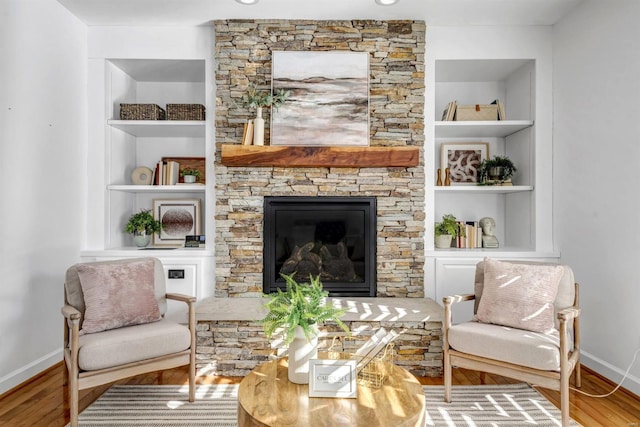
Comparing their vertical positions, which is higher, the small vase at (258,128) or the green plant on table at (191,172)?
the small vase at (258,128)

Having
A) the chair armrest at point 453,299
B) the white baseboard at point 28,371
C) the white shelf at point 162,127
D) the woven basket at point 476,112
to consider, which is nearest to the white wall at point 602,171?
the woven basket at point 476,112

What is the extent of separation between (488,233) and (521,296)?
146 centimetres

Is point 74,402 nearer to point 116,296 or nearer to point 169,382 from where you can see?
point 116,296

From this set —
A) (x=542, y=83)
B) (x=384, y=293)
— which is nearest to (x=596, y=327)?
(x=384, y=293)

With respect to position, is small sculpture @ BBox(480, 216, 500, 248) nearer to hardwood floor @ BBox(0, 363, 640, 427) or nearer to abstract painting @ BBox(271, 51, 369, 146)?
hardwood floor @ BBox(0, 363, 640, 427)

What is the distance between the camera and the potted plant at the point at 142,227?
374cm

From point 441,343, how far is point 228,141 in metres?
2.32

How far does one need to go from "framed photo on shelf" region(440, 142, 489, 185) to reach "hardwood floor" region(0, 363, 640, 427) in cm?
182

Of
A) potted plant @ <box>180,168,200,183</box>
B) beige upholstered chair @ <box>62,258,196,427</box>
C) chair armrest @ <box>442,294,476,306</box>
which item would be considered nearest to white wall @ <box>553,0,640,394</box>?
chair armrest @ <box>442,294,476,306</box>

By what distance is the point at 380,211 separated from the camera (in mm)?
3545

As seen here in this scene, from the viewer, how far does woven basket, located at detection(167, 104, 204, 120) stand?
371cm

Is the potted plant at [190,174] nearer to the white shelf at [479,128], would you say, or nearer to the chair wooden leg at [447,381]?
→ the white shelf at [479,128]

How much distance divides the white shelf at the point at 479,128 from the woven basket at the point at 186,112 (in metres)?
2.10

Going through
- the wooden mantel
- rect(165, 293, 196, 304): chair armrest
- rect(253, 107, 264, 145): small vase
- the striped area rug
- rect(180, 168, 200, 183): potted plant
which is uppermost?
rect(253, 107, 264, 145): small vase
